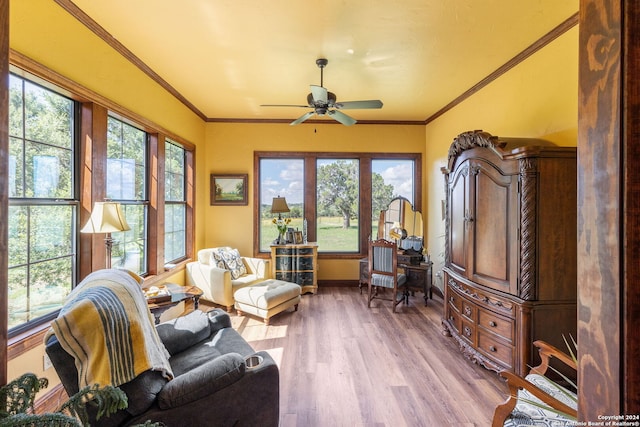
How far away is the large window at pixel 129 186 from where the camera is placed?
2842mm

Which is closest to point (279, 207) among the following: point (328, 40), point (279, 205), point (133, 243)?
point (279, 205)

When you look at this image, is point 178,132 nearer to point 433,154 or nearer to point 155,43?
point 155,43

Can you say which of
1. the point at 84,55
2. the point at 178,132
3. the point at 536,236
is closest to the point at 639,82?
the point at 536,236

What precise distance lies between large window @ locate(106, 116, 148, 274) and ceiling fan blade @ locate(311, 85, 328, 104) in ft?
6.51

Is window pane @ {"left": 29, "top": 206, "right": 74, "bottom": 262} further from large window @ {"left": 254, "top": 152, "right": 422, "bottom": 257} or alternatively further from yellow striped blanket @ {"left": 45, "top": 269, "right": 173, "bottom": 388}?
large window @ {"left": 254, "top": 152, "right": 422, "bottom": 257}

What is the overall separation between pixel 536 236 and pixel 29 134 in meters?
3.64

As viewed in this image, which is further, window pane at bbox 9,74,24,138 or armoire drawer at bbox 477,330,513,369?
armoire drawer at bbox 477,330,513,369

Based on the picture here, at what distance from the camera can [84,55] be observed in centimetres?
230

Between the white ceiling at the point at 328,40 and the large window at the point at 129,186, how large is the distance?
2.66ft

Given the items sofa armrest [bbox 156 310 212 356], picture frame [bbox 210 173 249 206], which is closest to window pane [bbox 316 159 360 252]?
picture frame [bbox 210 173 249 206]

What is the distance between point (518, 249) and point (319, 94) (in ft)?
7.18

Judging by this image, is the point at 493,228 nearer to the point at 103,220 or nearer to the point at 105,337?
the point at 105,337

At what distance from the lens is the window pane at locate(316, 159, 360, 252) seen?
17.1ft

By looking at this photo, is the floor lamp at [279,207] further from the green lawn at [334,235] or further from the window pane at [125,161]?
the window pane at [125,161]
